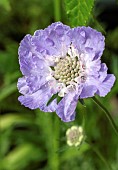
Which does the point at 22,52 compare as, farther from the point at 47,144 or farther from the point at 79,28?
the point at 47,144

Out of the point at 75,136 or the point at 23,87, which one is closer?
the point at 23,87

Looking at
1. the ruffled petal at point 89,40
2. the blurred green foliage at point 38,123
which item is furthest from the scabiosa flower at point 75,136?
the ruffled petal at point 89,40

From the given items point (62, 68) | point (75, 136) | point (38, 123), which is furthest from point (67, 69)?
point (38, 123)

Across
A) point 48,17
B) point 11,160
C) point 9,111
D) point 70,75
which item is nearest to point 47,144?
point 11,160

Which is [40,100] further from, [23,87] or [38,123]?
[38,123]

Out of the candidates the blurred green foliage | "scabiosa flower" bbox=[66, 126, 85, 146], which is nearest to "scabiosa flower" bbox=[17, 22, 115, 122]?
"scabiosa flower" bbox=[66, 126, 85, 146]

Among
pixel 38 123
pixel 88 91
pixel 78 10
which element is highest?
pixel 78 10

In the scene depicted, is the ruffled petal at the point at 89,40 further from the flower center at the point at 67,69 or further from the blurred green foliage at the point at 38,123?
the blurred green foliage at the point at 38,123
